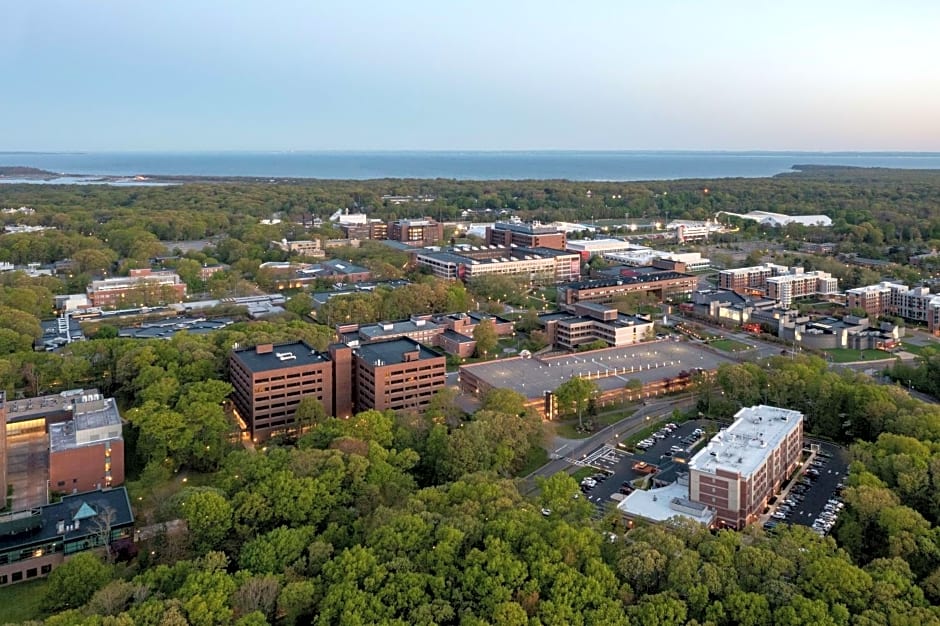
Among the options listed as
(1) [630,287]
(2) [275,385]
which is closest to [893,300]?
(1) [630,287]

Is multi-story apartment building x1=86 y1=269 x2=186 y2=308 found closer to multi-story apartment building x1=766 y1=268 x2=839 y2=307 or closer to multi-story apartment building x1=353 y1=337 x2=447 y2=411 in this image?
multi-story apartment building x1=353 y1=337 x2=447 y2=411

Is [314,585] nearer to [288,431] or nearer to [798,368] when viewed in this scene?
[288,431]

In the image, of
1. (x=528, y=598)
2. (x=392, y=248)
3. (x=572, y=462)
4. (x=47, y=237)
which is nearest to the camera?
(x=528, y=598)

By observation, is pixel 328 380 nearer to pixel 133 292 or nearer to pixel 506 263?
pixel 133 292

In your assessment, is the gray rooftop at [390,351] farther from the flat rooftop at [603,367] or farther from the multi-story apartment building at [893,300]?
the multi-story apartment building at [893,300]

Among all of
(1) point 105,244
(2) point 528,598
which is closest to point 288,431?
(2) point 528,598
